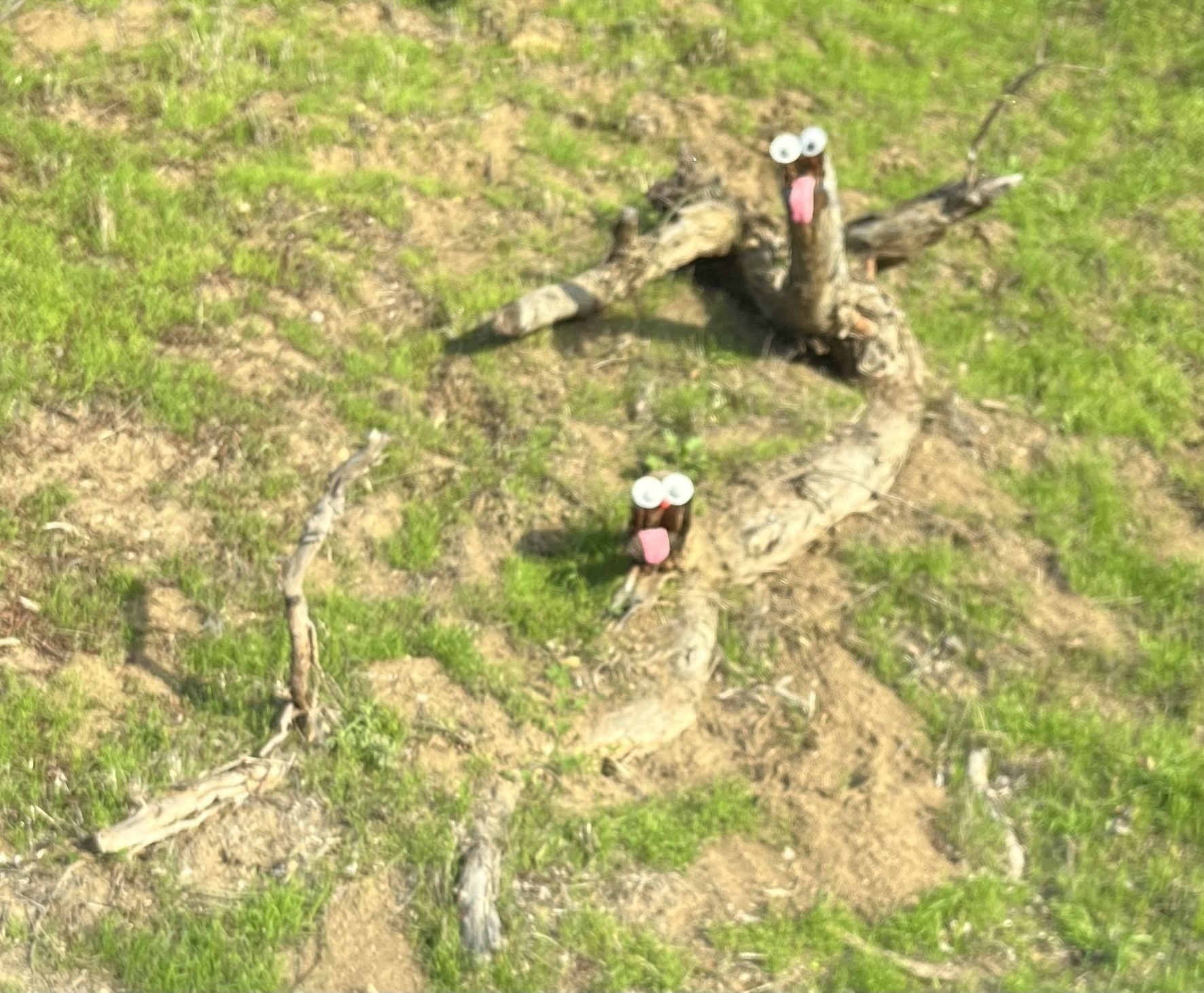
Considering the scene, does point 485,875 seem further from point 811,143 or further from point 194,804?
point 811,143

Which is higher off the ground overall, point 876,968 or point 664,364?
point 664,364

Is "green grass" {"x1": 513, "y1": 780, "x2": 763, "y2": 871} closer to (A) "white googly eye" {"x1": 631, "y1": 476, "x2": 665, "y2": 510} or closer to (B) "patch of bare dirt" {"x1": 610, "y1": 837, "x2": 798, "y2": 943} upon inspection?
(B) "patch of bare dirt" {"x1": 610, "y1": 837, "x2": 798, "y2": 943}

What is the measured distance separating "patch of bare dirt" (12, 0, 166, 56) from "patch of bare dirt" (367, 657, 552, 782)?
5248mm

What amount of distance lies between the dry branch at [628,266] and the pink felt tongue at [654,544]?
160cm

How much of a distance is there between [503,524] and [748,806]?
1.83 m

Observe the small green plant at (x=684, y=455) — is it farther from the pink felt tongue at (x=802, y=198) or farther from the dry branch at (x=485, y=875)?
the dry branch at (x=485, y=875)

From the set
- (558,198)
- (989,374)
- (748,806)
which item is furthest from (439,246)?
(748,806)

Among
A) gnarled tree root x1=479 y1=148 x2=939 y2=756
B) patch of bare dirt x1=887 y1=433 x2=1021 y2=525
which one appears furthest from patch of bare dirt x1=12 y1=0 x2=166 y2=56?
patch of bare dirt x1=887 y1=433 x2=1021 y2=525

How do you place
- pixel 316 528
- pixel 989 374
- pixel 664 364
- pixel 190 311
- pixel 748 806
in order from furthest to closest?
pixel 989 374 < pixel 664 364 < pixel 190 311 < pixel 748 806 < pixel 316 528

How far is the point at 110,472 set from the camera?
5832 mm

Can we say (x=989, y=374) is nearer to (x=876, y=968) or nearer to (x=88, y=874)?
(x=876, y=968)

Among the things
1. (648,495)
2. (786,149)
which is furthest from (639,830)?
(786,149)

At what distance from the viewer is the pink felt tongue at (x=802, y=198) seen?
6227 mm

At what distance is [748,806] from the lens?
17.1 ft
